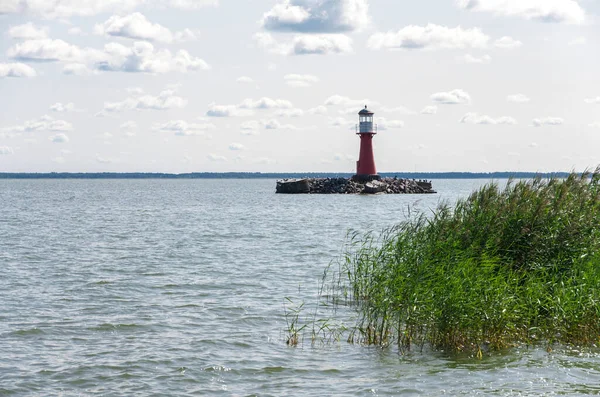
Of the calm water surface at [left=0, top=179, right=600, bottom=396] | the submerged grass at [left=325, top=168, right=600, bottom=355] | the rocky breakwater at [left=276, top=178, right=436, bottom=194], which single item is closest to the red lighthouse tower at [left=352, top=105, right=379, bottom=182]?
the rocky breakwater at [left=276, top=178, right=436, bottom=194]

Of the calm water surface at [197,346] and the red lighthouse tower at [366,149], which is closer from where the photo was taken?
the calm water surface at [197,346]

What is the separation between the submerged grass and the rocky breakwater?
71.5 m

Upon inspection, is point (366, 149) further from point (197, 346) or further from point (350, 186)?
point (197, 346)

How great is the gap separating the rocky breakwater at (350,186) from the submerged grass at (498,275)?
7151 centimetres

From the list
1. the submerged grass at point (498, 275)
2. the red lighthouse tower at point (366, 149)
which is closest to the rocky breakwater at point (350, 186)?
the red lighthouse tower at point (366, 149)

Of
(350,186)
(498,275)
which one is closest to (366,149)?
(350,186)

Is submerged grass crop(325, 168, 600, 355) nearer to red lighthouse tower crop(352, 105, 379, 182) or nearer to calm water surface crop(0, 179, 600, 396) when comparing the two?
calm water surface crop(0, 179, 600, 396)

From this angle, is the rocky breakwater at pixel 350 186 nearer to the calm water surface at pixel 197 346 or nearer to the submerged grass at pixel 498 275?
the calm water surface at pixel 197 346

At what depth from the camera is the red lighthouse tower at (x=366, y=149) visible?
8150 centimetres

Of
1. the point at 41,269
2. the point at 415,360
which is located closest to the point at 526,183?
the point at 415,360

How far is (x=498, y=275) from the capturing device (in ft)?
46.7

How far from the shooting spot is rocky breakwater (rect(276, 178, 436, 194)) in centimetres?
9156

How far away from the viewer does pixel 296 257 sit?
92.3 ft

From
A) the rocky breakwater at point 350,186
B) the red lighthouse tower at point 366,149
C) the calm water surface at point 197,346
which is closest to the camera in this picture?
the calm water surface at point 197,346
